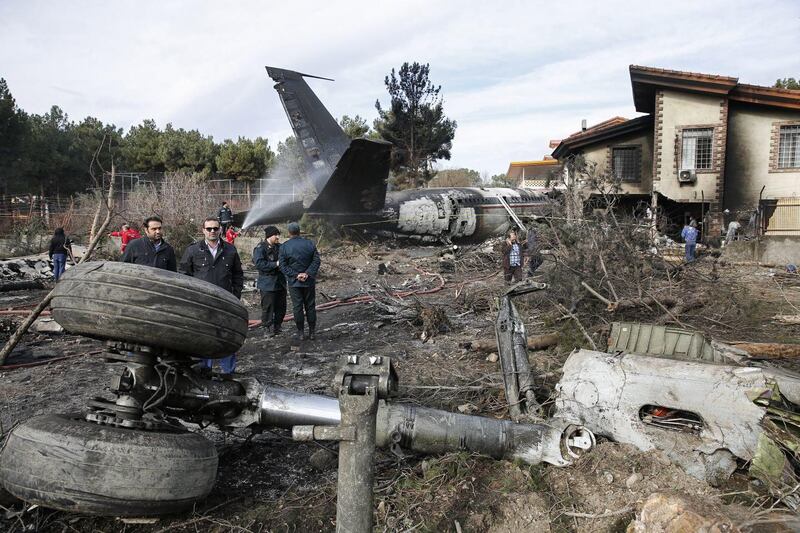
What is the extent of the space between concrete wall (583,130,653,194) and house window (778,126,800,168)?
13.8 feet

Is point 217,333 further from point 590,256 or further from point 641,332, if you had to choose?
point 590,256

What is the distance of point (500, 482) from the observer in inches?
126

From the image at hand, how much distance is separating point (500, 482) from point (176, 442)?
186 cm

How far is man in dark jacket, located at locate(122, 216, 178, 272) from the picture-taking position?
504 cm

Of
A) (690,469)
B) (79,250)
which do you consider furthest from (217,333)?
(79,250)

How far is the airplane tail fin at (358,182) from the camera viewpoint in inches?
583

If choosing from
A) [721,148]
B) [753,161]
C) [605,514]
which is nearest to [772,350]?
[605,514]

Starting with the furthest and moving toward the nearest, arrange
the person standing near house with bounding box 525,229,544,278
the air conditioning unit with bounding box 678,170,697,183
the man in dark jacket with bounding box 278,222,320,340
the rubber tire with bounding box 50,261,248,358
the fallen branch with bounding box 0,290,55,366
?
the air conditioning unit with bounding box 678,170,697,183 < the person standing near house with bounding box 525,229,544,278 < the man in dark jacket with bounding box 278,222,320,340 < the fallen branch with bounding box 0,290,55,366 < the rubber tire with bounding box 50,261,248,358

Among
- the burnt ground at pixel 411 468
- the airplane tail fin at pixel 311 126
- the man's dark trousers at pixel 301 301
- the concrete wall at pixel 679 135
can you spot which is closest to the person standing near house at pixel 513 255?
the burnt ground at pixel 411 468

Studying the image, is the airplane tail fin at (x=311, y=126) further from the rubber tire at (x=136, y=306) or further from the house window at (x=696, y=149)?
the rubber tire at (x=136, y=306)

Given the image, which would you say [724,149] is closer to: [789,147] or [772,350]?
[789,147]

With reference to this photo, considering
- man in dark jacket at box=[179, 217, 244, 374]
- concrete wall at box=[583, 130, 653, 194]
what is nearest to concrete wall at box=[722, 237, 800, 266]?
concrete wall at box=[583, 130, 653, 194]

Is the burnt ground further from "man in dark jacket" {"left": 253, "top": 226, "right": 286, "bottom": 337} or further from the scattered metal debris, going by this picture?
"man in dark jacket" {"left": 253, "top": 226, "right": 286, "bottom": 337}

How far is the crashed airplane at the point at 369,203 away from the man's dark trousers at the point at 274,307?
28.5ft
